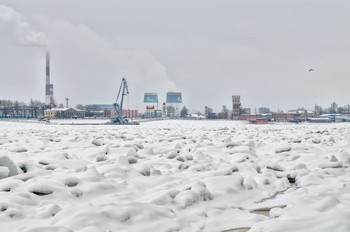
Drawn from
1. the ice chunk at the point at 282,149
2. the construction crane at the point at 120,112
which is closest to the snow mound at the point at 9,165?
the ice chunk at the point at 282,149

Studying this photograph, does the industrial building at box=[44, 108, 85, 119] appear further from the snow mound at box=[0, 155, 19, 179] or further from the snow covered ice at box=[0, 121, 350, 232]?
the snow mound at box=[0, 155, 19, 179]

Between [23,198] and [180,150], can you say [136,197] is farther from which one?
[180,150]

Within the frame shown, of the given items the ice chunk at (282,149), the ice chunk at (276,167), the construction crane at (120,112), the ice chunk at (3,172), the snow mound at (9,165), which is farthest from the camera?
the construction crane at (120,112)

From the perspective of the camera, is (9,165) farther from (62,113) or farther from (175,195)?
(62,113)

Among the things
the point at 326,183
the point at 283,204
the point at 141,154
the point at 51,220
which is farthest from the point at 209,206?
the point at 141,154

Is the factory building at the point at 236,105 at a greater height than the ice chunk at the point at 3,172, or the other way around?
the factory building at the point at 236,105

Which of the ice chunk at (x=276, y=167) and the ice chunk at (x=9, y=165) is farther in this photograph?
the ice chunk at (x=276, y=167)

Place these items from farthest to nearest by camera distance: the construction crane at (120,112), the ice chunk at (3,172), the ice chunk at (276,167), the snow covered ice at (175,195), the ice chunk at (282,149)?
the construction crane at (120,112)
the ice chunk at (282,149)
the ice chunk at (276,167)
the ice chunk at (3,172)
the snow covered ice at (175,195)

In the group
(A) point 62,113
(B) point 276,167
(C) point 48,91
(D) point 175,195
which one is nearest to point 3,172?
(D) point 175,195

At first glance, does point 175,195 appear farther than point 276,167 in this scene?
No

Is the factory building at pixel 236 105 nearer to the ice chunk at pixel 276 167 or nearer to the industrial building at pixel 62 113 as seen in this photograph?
the industrial building at pixel 62 113

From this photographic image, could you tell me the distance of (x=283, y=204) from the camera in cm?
521

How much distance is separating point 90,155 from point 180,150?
2.41 metres

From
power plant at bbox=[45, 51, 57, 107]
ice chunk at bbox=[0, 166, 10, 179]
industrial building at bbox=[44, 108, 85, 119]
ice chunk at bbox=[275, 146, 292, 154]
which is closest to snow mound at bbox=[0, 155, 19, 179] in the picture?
ice chunk at bbox=[0, 166, 10, 179]
